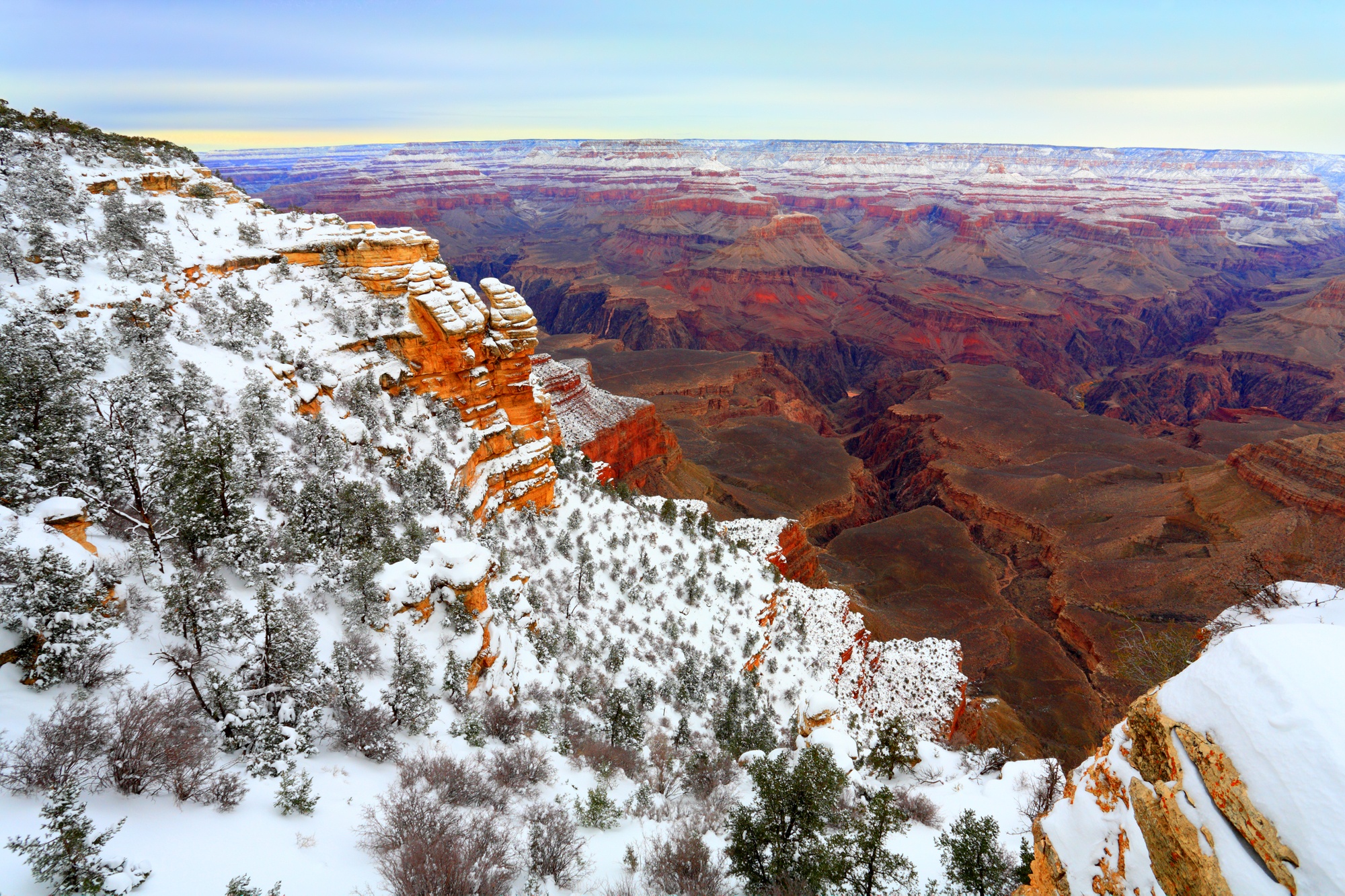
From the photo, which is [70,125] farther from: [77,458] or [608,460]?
[608,460]

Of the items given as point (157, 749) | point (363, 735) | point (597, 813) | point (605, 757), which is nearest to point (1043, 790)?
point (605, 757)

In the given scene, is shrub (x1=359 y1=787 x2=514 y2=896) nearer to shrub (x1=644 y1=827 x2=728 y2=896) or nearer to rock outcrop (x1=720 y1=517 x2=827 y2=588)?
shrub (x1=644 y1=827 x2=728 y2=896)

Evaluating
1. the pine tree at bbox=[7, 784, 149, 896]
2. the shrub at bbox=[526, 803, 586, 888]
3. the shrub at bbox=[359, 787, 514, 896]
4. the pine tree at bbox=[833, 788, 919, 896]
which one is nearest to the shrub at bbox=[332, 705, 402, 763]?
the shrub at bbox=[359, 787, 514, 896]

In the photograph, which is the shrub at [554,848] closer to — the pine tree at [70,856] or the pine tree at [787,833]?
the pine tree at [787,833]

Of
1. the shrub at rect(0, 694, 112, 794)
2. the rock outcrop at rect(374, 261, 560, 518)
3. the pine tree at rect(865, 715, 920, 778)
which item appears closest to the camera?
the shrub at rect(0, 694, 112, 794)

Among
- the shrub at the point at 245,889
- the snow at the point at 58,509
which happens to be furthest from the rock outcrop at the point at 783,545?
the shrub at the point at 245,889

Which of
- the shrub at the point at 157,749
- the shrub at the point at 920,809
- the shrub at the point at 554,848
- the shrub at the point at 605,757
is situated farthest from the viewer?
the shrub at the point at 920,809

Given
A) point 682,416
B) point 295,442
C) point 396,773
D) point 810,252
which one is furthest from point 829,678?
point 810,252
